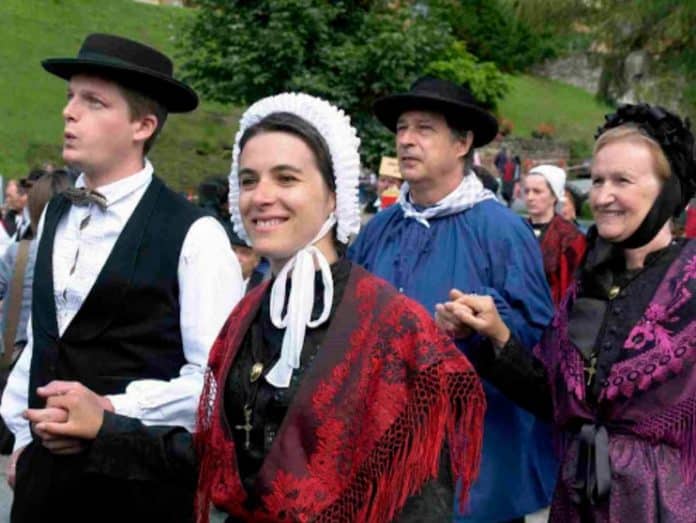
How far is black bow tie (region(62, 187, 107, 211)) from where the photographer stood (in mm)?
3197

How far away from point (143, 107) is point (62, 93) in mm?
30757

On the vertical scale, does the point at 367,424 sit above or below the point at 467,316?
below

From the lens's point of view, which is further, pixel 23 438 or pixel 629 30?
pixel 629 30

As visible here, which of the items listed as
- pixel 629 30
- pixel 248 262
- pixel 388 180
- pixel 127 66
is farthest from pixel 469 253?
pixel 629 30

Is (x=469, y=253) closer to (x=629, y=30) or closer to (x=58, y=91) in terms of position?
(x=629, y=30)

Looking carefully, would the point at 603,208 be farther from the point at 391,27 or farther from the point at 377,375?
the point at 391,27

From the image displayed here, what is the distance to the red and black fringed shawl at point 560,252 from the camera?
7285 millimetres

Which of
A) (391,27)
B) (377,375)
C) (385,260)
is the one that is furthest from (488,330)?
(391,27)

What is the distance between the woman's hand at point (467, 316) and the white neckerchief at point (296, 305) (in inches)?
31.3

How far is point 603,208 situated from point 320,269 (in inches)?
43.1

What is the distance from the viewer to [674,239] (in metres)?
3.38

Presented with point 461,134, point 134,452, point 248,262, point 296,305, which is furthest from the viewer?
point 248,262

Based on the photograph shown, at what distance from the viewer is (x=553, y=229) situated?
25.1 feet

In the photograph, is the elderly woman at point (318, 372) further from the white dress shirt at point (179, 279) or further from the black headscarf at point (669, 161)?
the black headscarf at point (669, 161)
